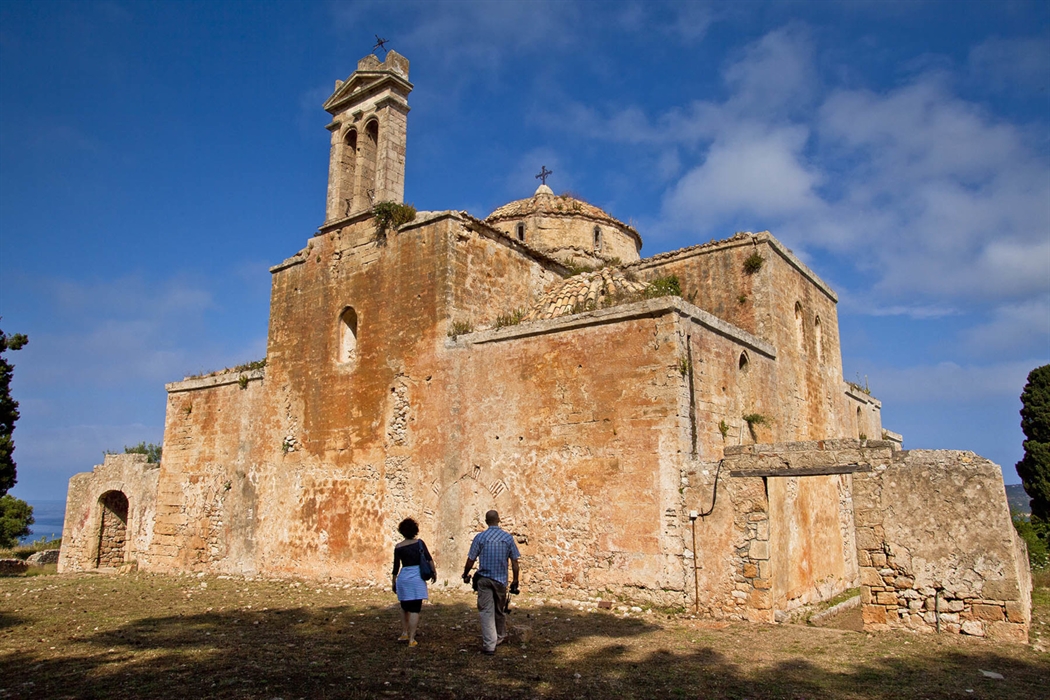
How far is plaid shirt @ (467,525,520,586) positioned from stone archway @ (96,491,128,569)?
53.4ft

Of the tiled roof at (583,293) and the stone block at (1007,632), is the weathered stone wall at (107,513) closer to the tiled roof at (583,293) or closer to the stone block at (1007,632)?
the tiled roof at (583,293)

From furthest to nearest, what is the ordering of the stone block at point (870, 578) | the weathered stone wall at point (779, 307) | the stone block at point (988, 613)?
the weathered stone wall at point (779, 307) < the stone block at point (870, 578) < the stone block at point (988, 613)

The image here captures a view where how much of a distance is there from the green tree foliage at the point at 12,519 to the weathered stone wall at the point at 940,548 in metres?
32.8

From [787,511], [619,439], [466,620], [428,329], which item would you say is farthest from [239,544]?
[787,511]

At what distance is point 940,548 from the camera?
8984mm

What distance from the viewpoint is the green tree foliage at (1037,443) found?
21391mm

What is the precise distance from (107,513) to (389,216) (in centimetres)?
1287

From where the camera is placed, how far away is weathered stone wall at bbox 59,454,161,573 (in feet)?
Answer: 63.0

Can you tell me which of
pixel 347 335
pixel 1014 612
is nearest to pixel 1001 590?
pixel 1014 612

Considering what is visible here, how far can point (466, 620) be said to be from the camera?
392 inches

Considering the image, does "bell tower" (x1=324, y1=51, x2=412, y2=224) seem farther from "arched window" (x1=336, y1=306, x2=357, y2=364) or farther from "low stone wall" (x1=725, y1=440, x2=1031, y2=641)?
"low stone wall" (x1=725, y1=440, x2=1031, y2=641)

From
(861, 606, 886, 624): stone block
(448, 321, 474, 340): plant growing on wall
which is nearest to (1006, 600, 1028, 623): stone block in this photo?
(861, 606, 886, 624): stone block

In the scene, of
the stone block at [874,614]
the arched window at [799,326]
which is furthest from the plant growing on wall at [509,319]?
the stone block at [874,614]

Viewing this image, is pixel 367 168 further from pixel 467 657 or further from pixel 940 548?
pixel 940 548
